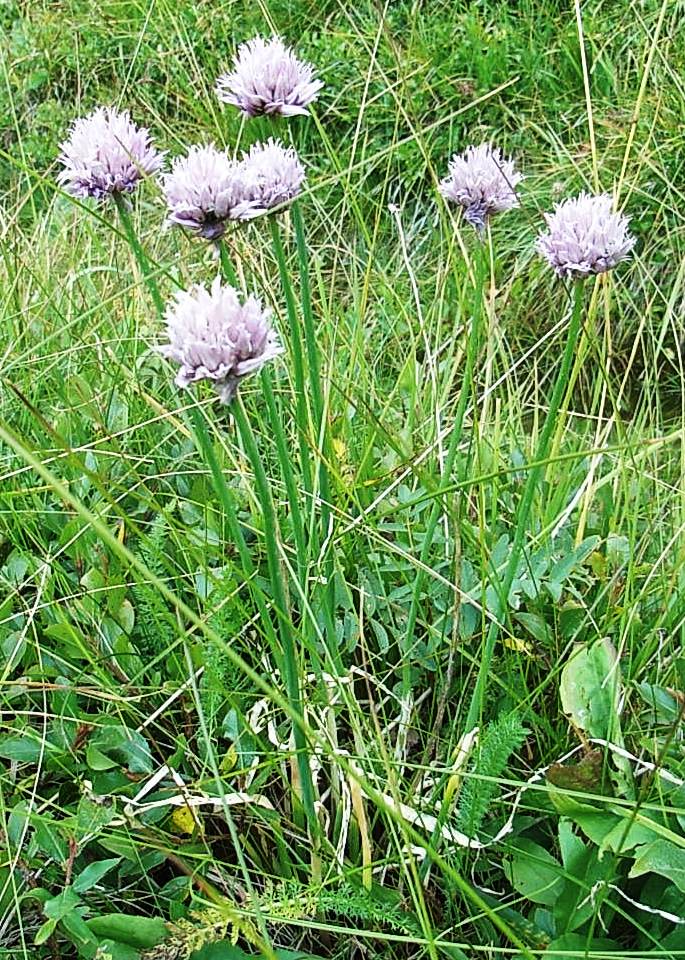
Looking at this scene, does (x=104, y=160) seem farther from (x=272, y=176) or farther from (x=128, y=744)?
(x=128, y=744)

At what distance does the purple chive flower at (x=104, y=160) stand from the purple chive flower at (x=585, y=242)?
0.99 ft

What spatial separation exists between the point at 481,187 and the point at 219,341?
1.08 feet

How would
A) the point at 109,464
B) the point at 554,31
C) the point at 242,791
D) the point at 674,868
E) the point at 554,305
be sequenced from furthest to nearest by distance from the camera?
the point at 554,31
the point at 554,305
the point at 109,464
the point at 242,791
the point at 674,868

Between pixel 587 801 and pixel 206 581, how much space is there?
0.37 meters

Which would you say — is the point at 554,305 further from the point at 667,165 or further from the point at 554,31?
the point at 554,31

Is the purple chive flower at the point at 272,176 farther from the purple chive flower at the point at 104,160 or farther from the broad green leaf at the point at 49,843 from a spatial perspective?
the broad green leaf at the point at 49,843

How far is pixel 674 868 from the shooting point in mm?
693

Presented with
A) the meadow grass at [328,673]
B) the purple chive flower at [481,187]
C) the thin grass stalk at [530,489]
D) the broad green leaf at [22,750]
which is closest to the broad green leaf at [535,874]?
the meadow grass at [328,673]

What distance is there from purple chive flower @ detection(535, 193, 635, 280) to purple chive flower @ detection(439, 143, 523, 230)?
0.09m

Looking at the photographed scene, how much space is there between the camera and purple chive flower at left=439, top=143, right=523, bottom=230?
797 mm

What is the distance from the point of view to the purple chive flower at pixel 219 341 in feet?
1.85

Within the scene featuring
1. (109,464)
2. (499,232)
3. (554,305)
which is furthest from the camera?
(499,232)

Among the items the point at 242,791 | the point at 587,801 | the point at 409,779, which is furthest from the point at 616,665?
the point at 242,791

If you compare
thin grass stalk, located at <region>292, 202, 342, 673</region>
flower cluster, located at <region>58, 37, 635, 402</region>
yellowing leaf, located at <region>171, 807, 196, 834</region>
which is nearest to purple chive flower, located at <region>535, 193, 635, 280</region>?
flower cluster, located at <region>58, 37, 635, 402</region>
